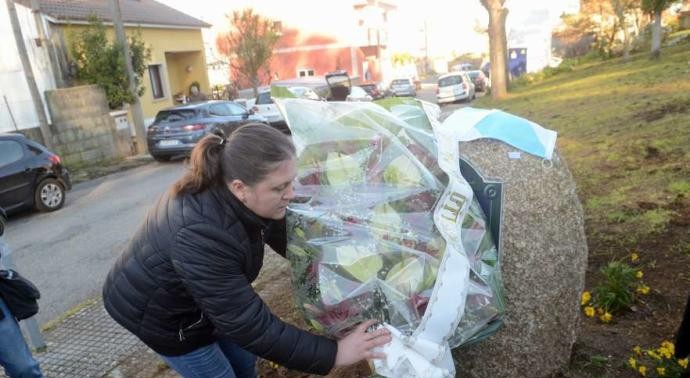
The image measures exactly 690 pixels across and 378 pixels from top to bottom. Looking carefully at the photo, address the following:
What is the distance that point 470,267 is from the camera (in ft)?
6.29

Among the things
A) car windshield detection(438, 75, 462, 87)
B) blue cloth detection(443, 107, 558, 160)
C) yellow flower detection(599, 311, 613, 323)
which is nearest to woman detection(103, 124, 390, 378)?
blue cloth detection(443, 107, 558, 160)

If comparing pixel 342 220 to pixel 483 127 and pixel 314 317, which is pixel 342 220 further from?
pixel 483 127

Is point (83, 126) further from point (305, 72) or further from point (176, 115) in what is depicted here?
point (305, 72)

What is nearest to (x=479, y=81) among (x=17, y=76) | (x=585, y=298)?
(x=17, y=76)

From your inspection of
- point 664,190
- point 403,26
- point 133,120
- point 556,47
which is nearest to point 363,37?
point 556,47

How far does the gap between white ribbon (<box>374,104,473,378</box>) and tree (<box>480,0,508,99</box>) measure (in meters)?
18.0

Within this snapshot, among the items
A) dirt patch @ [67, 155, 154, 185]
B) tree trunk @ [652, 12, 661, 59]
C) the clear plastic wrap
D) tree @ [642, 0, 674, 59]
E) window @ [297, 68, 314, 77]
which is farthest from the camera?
window @ [297, 68, 314, 77]

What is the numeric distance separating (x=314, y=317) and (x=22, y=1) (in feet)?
49.0

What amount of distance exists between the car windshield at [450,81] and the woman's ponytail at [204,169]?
23.6 meters

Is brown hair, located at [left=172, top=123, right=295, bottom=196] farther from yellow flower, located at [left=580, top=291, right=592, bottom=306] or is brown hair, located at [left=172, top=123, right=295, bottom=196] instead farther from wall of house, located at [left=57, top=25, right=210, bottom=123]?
wall of house, located at [left=57, top=25, right=210, bottom=123]

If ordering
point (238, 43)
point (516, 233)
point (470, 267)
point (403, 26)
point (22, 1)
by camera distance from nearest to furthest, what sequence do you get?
1. point (470, 267)
2. point (516, 233)
3. point (22, 1)
4. point (238, 43)
5. point (403, 26)

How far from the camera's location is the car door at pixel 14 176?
8023 millimetres

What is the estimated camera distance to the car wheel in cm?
860

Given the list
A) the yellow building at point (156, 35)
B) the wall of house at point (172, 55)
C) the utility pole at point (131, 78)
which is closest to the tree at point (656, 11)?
the yellow building at point (156, 35)
